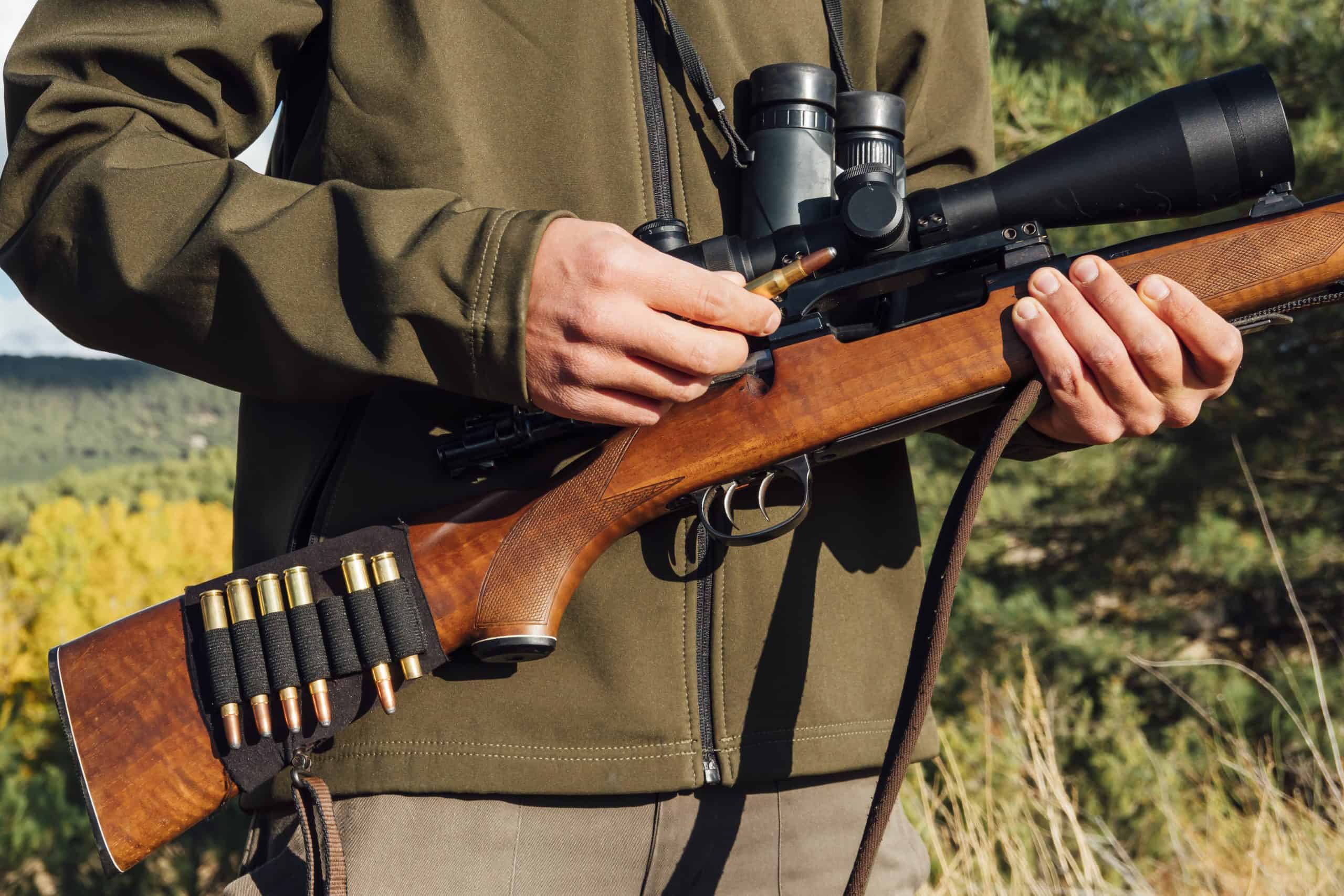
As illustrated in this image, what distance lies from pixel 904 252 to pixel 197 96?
1.02 metres

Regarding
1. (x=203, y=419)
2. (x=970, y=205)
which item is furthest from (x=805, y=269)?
(x=203, y=419)

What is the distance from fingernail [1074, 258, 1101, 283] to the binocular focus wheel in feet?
2.89

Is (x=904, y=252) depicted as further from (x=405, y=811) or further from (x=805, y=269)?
(x=405, y=811)

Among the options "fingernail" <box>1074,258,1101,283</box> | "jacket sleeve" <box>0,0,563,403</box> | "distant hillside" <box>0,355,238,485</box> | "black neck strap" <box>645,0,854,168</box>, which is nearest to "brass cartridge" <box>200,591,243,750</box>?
"jacket sleeve" <box>0,0,563,403</box>

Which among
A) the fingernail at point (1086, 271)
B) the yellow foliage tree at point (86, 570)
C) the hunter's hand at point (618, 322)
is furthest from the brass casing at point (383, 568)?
the yellow foliage tree at point (86, 570)

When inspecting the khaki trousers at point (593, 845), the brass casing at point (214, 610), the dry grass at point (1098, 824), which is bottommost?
the dry grass at point (1098, 824)

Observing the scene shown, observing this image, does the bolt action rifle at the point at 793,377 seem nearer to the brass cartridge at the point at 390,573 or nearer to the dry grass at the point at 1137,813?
the brass cartridge at the point at 390,573

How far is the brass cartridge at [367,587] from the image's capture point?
1.38 m

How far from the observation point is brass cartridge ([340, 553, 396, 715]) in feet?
4.54

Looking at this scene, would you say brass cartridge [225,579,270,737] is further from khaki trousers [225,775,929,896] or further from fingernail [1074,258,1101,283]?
fingernail [1074,258,1101,283]

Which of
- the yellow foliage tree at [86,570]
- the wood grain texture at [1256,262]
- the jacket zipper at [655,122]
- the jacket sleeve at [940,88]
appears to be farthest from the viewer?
the yellow foliage tree at [86,570]

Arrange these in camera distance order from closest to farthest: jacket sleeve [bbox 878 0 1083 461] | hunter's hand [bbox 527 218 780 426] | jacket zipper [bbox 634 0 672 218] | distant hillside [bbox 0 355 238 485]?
hunter's hand [bbox 527 218 780 426]
jacket zipper [bbox 634 0 672 218]
jacket sleeve [bbox 878 0 1083 461]
distant hillside [bbox 0 355 238 485]

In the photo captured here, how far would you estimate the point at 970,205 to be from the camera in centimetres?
153

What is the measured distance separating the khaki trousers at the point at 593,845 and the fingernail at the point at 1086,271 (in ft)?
2.73
